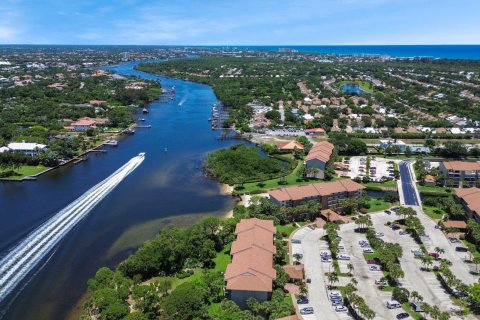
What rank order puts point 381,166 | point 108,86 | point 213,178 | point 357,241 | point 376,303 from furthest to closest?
1. point 108,86
2. point 381,166
3. point 213,178
4. point 357,241
5. point 376,303

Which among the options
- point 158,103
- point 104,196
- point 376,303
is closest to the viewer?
point 376,303

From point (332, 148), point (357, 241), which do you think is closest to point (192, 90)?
point (332, 148)

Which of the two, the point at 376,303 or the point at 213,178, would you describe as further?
the point at 213,178

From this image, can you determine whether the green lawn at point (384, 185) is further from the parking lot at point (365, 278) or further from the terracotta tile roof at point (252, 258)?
the terracotta tile roof at point (252, 258)

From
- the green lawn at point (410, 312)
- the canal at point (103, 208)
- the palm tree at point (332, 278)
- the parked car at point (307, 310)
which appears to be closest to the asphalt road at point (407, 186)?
the palm tree at point (332, 278)

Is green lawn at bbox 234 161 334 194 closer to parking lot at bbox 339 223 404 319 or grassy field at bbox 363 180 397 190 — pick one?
grassy field at bbox 363 180 397 190

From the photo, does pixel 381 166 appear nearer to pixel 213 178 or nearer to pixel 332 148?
pixel 332 148

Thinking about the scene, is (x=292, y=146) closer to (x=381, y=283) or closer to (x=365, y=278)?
(x=365, y=278)
